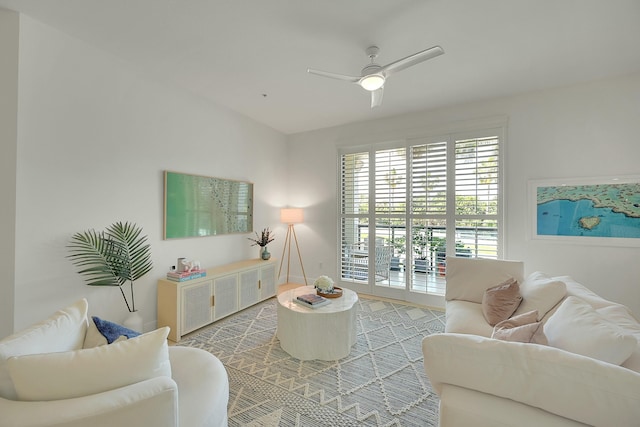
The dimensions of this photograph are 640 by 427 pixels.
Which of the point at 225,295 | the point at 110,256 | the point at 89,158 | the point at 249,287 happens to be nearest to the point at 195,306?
the point at 225,295

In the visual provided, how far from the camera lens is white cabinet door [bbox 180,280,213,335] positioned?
300cm

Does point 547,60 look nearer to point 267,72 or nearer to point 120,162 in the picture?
point 267,72

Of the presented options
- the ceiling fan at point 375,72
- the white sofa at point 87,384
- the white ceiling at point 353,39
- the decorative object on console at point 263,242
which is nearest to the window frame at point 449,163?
the white ceiling at point 353,39

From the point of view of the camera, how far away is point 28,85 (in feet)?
7.35

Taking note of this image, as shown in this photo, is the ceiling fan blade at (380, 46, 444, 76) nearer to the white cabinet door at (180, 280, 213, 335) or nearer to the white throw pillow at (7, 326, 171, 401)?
the white throw pillow at (7, 326, 171, 401)

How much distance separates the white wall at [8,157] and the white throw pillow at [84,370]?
6.17ft

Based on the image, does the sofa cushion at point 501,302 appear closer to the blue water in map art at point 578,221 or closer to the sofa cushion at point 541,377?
the sofa cushion at point 541,377

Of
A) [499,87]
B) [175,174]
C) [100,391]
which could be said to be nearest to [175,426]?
[100,391]

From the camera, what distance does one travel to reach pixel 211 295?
330cm

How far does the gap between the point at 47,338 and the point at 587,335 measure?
2.52 metres

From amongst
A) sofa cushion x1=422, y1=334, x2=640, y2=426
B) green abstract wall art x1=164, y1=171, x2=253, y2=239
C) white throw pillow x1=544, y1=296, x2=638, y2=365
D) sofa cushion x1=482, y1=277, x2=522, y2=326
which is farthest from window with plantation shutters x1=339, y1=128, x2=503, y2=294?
sofa cushion x1=422, y1=334, x2=640, y2=426

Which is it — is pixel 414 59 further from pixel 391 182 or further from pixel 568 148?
pixel 568 148

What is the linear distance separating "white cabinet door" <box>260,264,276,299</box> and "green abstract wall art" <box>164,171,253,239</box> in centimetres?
73

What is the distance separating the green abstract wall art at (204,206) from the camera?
3.32 m
